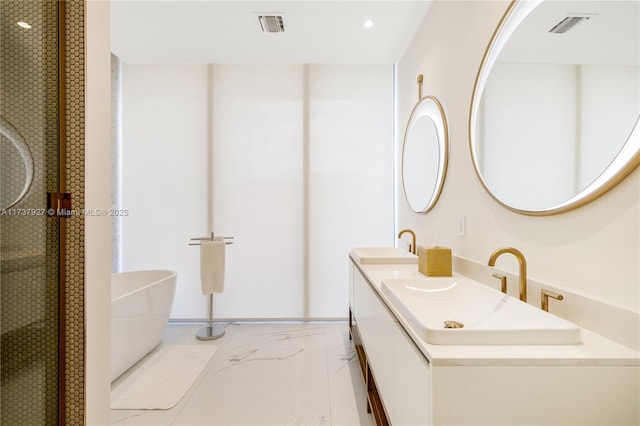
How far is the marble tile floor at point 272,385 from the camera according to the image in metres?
1.72

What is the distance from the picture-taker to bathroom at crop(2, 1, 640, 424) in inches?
32.3

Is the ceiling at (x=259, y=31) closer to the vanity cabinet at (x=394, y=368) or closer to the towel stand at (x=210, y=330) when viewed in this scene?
the towel stand at (x=210, y=330)

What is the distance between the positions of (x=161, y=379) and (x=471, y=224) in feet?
7.48

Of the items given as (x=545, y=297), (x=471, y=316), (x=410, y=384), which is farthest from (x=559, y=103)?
(x=410, y=384)

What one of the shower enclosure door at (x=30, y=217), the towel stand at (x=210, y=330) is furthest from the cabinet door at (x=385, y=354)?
the towel stand at (x=210, y=330)

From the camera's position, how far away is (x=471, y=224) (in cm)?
158

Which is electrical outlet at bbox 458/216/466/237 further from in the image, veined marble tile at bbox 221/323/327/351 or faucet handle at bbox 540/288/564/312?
veined marble tile at bbox 221/323/327/351

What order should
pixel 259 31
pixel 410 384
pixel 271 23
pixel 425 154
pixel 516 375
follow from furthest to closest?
pixel 259 31 → pixel 271 23 → pixel 425 154 → pixel 410 384 → pixel 516 375

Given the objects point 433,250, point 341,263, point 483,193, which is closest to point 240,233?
point 341,263

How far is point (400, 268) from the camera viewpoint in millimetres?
1777

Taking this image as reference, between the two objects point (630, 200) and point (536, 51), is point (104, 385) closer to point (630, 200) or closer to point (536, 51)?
point (630, 200)

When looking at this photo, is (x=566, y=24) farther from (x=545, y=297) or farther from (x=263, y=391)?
(x=263, y=391)

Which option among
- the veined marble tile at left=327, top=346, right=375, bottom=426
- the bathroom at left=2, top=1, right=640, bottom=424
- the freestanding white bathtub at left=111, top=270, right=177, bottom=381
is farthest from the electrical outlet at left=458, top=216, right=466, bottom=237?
the freestanding white bathtub at left=111, top=270, right=177, bottom=381

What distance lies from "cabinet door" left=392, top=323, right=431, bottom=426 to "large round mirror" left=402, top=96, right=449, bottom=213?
1.29m
